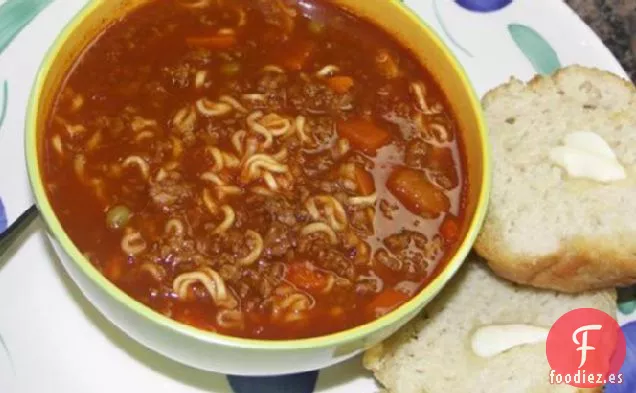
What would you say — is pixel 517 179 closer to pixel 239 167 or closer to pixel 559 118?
pixel 559 118

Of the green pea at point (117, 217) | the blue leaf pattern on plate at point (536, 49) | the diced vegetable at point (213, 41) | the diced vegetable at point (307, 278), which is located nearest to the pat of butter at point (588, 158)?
the blue leaf pattern on plate at point (536, 49)

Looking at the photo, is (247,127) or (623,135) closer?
(247,127)

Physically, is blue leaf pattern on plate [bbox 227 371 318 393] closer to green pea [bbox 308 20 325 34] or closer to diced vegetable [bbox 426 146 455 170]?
diced vegetable [bbox 426 146 455 170]

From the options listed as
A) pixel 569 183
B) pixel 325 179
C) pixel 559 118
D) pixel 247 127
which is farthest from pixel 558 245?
pixel 247 127

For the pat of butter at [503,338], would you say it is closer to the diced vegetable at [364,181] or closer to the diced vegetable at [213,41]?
the diced vegetable at [364,181]

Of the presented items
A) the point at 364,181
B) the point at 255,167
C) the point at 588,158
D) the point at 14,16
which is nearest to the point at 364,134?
the point at 364,181

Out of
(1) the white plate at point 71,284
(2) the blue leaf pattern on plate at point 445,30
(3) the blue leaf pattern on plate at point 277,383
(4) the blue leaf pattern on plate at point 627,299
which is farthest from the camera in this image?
(2) the blue leaf pattern on plate at point 445,30
